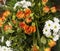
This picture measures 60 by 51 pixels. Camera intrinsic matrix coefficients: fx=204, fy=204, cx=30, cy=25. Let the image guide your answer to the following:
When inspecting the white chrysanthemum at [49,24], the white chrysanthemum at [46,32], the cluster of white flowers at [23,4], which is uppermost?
the cluster of white flowers at [23,4]

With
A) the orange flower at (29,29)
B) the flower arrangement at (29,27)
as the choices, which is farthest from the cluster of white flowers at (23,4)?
the orange flower at (29,29)

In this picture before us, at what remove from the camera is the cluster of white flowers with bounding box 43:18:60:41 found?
1.41m

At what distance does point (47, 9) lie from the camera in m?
1.46

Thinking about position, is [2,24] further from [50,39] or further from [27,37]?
[50,39]

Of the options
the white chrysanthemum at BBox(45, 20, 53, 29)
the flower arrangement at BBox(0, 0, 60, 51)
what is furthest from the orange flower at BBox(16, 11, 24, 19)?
the white chrysanthemum at BBox(45, 20, 53, 29)

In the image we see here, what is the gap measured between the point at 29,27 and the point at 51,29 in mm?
154

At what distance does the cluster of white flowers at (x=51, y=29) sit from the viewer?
4.63ft

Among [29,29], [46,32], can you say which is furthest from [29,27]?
[46,32]

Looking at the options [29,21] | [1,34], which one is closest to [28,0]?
[29,21]

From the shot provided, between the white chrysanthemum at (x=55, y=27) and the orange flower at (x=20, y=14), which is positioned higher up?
the orange flower at (x=20, y=14)

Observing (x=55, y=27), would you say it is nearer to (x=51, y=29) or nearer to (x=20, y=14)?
(x=51, y=29)

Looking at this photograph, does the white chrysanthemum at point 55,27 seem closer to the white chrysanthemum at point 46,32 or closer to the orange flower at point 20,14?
the white chrysanthemum at point 46,32

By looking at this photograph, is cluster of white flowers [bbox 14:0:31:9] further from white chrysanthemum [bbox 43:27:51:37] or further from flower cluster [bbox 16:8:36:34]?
white chrysanthemum [bbox 43:27:51:37]

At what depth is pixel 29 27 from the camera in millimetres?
1406
